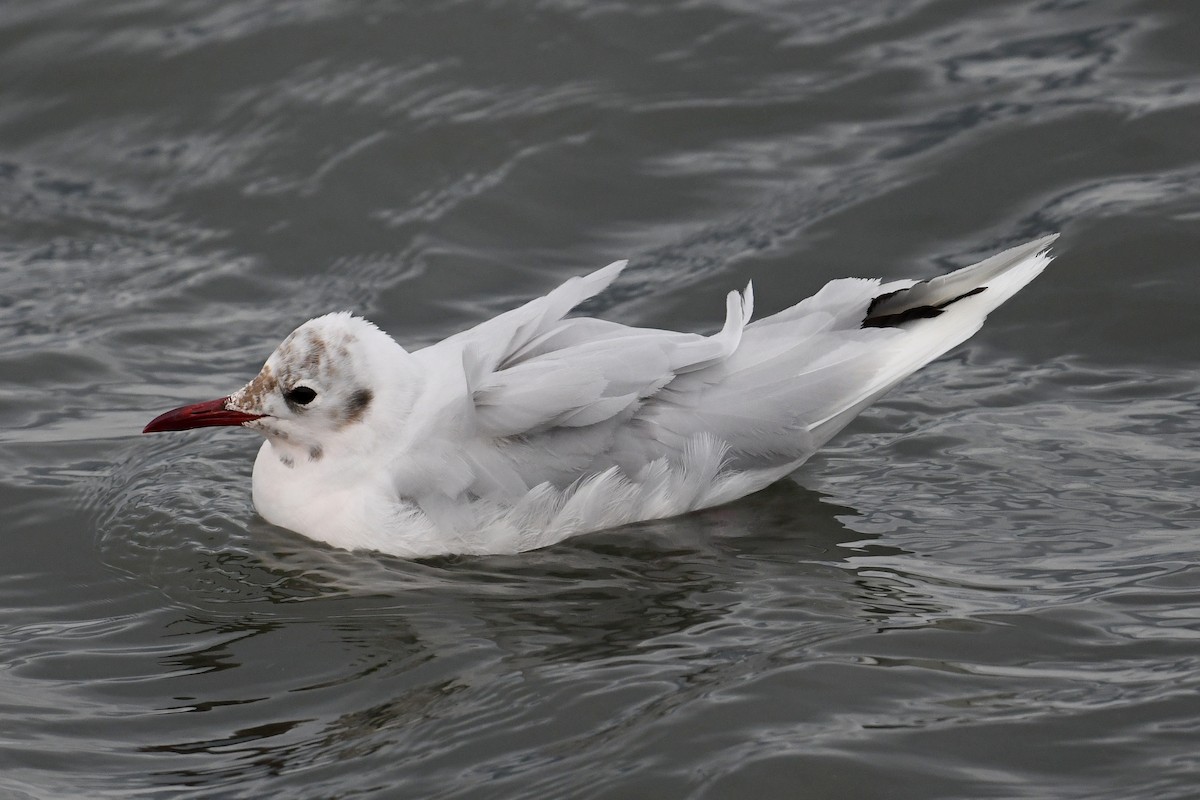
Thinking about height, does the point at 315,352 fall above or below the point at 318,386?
above

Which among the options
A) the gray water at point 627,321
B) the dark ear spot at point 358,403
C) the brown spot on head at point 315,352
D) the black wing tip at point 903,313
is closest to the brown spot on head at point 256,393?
the brown spot on head at point 315,352

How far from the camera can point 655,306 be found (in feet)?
30.1

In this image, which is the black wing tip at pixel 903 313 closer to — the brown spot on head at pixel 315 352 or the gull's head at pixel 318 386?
the gull's head at pixel 318 386

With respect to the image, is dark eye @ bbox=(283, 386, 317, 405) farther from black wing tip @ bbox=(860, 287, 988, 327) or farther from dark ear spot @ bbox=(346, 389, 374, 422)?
black wing tip @ bbox=(860, 287, 988, 327)

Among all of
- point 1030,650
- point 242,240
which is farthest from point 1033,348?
point 242,240

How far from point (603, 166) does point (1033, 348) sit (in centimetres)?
335

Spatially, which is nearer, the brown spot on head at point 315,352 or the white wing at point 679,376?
the white wing at point 679,376

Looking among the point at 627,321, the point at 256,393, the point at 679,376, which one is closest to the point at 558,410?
the point at 679,376

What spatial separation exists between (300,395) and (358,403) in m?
0.23

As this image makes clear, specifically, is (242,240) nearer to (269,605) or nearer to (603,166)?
(603,166)

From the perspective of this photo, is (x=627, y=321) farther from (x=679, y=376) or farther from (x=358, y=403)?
(x=358, y=403)

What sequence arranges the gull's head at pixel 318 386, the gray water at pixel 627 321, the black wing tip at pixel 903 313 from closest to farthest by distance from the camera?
1. the gray water at pixel 627 321
2. the gull's head at pixel 318 386
3. the black wing tip at pixel 903 313

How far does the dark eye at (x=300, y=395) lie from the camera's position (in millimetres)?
6574

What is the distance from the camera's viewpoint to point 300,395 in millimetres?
6594
